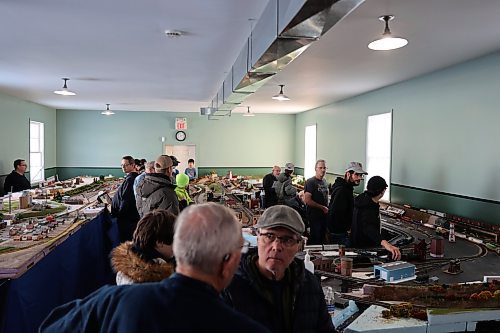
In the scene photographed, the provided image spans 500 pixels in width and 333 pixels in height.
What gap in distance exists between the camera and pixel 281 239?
198cm

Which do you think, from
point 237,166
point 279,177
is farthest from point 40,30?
point 237,166

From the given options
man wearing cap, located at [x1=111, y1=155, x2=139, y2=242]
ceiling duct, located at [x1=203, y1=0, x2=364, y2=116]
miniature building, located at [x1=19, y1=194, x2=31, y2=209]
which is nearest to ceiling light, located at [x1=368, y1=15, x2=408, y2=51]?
ceiling duct, located at [x1=203, y1=0, x2=364, y2=116]

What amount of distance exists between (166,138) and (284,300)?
1275cm

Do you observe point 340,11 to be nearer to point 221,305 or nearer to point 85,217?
point 221,305

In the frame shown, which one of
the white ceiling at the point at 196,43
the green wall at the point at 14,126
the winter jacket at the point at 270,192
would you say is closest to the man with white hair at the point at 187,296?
the white ceiling at the point at 196,43

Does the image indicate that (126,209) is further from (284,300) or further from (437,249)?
(284,300)

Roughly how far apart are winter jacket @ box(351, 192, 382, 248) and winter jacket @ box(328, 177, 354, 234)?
949mm

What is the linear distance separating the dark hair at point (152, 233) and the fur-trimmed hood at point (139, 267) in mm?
60

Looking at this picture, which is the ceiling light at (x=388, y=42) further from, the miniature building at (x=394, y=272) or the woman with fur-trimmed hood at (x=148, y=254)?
the woman with fur-trimmed hood at (x=148, y=254)

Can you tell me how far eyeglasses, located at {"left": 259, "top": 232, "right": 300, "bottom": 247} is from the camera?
6.45 feet

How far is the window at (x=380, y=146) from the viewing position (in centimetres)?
791

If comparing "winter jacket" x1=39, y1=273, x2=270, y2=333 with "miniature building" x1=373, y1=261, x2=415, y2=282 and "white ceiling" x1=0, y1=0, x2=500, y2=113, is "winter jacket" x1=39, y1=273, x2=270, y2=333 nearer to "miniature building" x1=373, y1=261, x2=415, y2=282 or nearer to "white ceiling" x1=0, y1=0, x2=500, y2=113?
"miniature building" x1=373, y1=261, x2=415, y2=282

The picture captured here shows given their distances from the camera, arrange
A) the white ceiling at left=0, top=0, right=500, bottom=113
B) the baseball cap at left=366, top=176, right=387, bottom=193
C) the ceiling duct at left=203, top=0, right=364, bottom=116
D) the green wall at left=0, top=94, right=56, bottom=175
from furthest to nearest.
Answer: the green wall at left=0, top=94, right=56, bottom=175, the baseball cap at left=366, top=176, right=387, bottom=193, the white ceiling at left=0, top=0, right=500, bottom=113, the ceiling duct at left=203, top=0, right=364, bottom=116

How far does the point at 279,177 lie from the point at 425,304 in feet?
18.1
